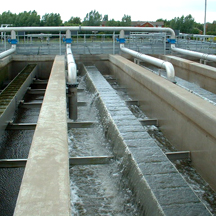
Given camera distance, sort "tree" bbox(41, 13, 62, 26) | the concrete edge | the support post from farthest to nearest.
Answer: "tree" bbox(41, 13, 62, 26)
the support post
the concrete edge

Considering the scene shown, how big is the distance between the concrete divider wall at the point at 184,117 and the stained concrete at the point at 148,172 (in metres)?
0.95

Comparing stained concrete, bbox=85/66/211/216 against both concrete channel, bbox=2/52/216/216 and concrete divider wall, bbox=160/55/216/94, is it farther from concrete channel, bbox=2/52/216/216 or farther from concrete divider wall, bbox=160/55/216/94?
concrete divider wall, bbox=160/55/216/94

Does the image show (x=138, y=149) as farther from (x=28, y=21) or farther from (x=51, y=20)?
(x=28, y=21)

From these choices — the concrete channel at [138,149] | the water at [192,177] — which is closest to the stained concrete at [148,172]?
the concrete channel at [138,149]

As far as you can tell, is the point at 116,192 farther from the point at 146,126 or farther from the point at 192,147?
the point at 146,126

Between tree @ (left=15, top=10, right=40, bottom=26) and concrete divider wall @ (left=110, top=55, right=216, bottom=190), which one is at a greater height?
tree @ (left=15, top=10, right=40, bottom=26)

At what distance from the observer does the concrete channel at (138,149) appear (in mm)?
3703

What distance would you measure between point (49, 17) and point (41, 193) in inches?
2641

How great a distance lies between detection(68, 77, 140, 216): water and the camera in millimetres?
5141

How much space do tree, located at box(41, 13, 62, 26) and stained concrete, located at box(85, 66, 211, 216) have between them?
6075 cm

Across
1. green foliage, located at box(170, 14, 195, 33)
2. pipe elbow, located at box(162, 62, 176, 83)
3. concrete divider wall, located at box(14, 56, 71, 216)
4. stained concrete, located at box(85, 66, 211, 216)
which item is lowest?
stained concrete, located at box(85, 66, 211, 216)

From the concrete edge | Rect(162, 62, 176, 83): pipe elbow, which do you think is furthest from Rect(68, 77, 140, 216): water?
Rect(162, 62, 176, 83): pipe elbow

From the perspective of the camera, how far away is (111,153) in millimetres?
6875

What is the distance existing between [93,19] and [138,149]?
74.5m
